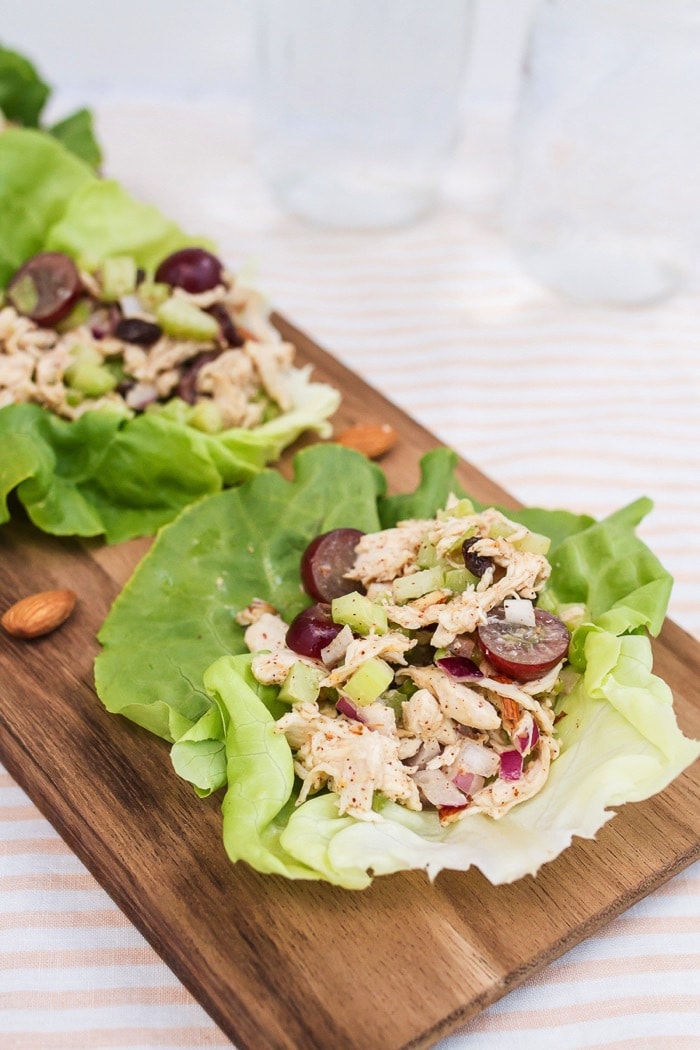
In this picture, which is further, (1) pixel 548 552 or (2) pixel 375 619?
(1) pixel 548 552

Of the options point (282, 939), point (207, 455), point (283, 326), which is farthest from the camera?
point (283, 326)

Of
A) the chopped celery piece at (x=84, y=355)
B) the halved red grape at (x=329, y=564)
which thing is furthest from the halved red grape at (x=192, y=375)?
the halved red grape at (x=329, y=564)

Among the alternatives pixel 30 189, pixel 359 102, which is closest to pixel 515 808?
pixel 30 189

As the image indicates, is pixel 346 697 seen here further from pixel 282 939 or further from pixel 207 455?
pixel 207 455

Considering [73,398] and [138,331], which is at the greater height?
[138,331]

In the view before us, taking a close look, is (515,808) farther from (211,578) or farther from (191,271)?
(191,271)

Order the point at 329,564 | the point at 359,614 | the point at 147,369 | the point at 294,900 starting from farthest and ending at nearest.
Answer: the point at 147,369 → the point at 329,564 → the point at 359,614 → the point at 294,900

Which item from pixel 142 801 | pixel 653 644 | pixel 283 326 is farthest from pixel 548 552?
pixel 283 326
